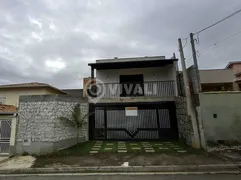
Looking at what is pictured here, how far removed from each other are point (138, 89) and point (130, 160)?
689 centimetres

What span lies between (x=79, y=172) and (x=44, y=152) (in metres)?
3.31

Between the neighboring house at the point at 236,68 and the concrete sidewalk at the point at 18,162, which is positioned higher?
the neighboring house at the point at 236,68

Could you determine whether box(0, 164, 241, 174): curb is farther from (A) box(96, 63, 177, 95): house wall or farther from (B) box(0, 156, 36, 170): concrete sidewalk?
(A) box(96, 63, 177, 95): house wall

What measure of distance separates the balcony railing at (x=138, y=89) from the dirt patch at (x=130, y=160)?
5.30 meters

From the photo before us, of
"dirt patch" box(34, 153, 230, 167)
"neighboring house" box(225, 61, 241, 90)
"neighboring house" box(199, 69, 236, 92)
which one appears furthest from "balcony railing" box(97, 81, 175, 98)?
"neighboring house" box(225, 61, 241, 90)

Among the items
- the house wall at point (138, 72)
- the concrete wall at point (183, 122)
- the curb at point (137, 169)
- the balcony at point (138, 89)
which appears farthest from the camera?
the house wall at point (138, 72)

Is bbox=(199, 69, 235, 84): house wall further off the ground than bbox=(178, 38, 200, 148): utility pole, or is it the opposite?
bbox=(199, 69, 235, 84): house wall

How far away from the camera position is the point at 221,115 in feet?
27.2

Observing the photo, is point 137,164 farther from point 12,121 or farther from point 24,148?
point 12,121

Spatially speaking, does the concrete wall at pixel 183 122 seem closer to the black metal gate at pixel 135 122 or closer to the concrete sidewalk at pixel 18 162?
the black metal gate at pixel 135 122

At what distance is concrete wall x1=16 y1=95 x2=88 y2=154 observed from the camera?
25.8ft

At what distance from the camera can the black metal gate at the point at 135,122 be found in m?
10.9

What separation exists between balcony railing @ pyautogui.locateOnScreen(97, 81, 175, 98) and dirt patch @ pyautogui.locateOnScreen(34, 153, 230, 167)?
17.4 feet

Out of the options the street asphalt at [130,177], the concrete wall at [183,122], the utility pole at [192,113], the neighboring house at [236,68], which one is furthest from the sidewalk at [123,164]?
the neighboring house at [236,68]
